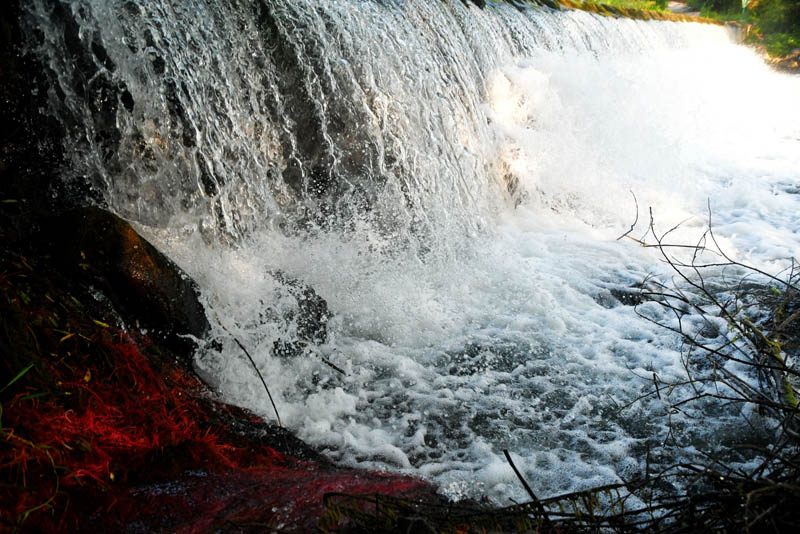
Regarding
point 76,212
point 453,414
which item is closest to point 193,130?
point 76,212

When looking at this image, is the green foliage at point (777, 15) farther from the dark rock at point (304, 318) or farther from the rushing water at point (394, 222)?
the dark rock at point (304, 318)

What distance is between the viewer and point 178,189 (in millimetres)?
4098

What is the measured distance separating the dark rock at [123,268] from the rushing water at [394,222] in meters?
0.35

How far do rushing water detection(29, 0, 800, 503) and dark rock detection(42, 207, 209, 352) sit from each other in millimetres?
351

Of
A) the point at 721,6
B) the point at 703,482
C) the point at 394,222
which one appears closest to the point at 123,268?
the point at 394,222

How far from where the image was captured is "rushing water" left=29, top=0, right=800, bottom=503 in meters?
3.23

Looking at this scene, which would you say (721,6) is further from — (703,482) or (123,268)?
(123,268)

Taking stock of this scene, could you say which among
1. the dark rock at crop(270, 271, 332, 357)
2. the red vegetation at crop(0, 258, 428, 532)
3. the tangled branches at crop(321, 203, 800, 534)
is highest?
the tangled branches at crop(321, 203, 800, 534)

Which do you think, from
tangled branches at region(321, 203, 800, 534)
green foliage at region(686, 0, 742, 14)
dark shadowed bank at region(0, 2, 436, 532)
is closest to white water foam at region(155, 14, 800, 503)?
tangled branches at region(321, 203, 800, 534)

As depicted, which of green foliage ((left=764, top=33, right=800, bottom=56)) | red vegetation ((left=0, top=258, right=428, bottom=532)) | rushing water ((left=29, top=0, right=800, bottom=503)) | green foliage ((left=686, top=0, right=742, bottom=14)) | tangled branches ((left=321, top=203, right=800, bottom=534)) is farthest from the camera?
green foliage ((left=686, top=0, right=742, bottom=14))

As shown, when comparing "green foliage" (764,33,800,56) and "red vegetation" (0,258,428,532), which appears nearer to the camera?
"red vegetation" (0,258,428,532)

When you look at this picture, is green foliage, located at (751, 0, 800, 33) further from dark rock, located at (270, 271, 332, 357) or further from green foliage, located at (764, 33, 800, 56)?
dark rock, located at (270, 271, 332, 357)

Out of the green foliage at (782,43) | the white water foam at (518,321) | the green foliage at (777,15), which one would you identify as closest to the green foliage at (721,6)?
the green foliage at (777,15)

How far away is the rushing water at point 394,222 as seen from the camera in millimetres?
3227
